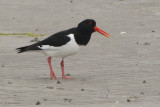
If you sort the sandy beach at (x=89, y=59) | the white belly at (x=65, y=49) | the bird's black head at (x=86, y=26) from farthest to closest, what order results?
1. the bird's black head at (x=86, y=26)
2. the white belly at (x=65, y=49)
3. the sandy beach at (x=89, y=59)

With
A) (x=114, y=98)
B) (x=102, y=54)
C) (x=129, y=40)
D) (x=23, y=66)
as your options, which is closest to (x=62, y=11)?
(x=129, y=40)

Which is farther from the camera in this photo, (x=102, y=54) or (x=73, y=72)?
(x=102, y=54)

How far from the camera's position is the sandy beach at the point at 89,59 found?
9.52 m

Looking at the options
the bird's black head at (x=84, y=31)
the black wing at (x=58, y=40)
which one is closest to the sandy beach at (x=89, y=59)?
the black wing at (x=58, y=40)

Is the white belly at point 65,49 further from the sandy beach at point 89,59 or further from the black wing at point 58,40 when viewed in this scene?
the sandy beach at point 89,59

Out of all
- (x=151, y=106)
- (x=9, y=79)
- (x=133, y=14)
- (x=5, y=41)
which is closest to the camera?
(x=151, y=106)

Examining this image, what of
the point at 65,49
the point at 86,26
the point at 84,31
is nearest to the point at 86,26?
the point at 86,26

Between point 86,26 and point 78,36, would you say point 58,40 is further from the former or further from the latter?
point 86,26

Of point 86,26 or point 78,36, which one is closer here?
point 78,36

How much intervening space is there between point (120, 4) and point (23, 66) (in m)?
8.93

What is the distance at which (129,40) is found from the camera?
15359 millimetres

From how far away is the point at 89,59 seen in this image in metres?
13.1

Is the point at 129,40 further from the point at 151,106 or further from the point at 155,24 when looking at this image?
the point at 151,106

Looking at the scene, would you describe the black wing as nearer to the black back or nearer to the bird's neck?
the black back
